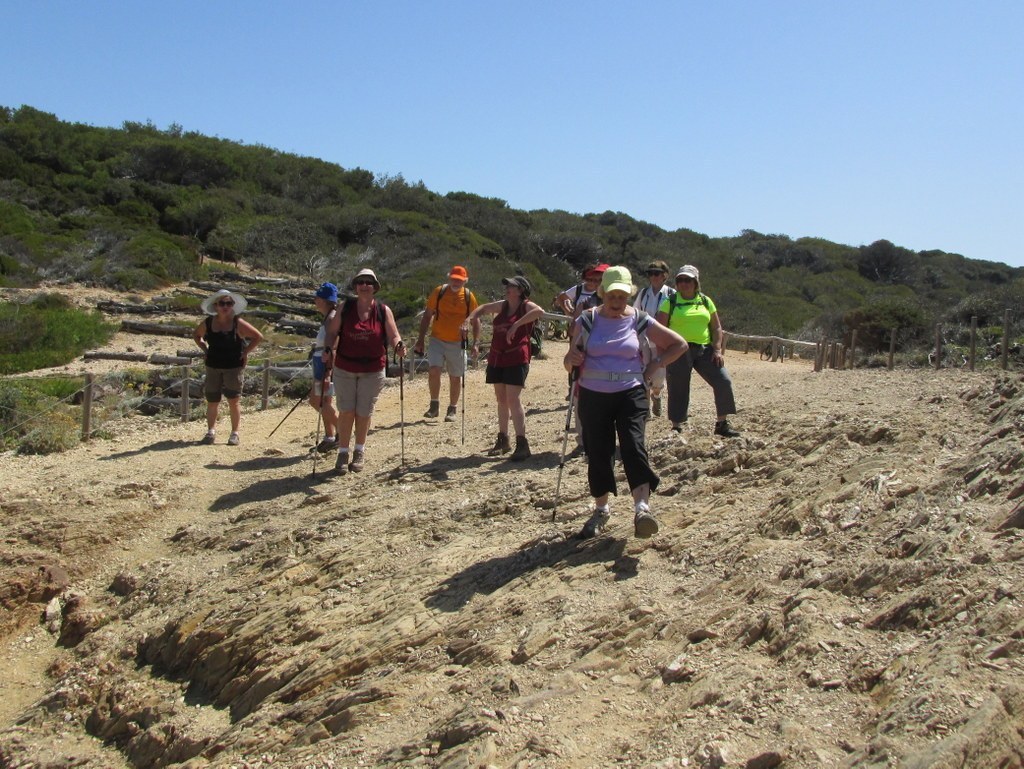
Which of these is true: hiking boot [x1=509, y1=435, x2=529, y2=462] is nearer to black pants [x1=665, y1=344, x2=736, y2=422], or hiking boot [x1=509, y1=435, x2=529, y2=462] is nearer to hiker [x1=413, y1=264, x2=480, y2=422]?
black pants [x1=665, y1=344, x2=736, y2=422]

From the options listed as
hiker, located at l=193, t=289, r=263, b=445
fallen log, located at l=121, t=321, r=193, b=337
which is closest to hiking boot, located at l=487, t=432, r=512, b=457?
hiker, located at l=193, t=289, r=263, b=445

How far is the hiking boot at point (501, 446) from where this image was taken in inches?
330

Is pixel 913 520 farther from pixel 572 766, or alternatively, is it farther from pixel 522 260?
pixel 522 260

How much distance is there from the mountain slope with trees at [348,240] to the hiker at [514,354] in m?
15.7

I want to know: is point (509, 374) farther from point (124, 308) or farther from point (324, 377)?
point (124, 308)

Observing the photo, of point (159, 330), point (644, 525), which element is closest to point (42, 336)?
point (159, 330)

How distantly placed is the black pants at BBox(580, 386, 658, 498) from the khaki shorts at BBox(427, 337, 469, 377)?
15.7 ft

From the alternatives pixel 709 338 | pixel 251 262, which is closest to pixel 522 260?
pixel 251 262

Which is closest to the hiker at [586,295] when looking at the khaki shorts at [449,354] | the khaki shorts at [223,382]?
the khaki shorts at [449,354]

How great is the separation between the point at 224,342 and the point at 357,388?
203 centimetres

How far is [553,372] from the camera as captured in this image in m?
16.5

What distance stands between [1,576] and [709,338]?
5598 mm

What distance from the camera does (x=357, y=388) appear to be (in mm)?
8086

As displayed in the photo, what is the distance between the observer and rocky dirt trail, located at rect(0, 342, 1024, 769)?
359cm
